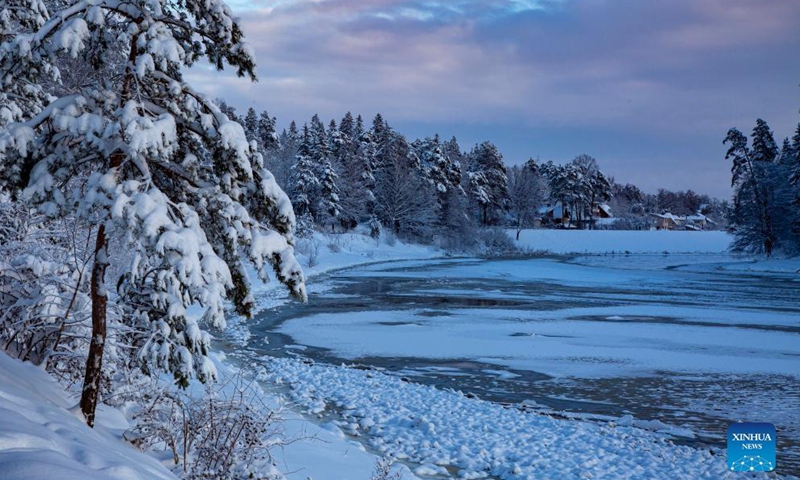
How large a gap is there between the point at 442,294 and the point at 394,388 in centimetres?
1922

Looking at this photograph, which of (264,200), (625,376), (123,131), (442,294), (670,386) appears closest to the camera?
(123,131)

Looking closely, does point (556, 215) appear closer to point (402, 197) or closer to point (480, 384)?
point (402, 197)

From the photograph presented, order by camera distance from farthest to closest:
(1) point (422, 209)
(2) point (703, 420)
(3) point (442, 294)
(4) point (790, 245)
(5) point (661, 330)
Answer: (1) point (422, 209) → (4) point (790, 245) → (3) point (442, 294) → (5) point (661, 330) → (2) point (703, 420)

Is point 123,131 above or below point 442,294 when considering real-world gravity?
above

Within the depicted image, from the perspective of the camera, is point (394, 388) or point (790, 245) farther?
point (790, 245)

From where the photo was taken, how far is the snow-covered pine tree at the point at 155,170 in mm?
5641

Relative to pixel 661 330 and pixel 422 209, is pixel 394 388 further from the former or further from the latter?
pixel 422 209

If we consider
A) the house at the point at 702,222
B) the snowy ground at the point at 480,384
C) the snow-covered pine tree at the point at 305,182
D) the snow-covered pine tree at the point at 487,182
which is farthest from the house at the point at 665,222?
the snowy ground at the point at 480,384

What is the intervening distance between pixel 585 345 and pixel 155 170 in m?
14.7

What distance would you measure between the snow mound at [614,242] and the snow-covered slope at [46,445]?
73.7 metres

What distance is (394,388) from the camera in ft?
43.6

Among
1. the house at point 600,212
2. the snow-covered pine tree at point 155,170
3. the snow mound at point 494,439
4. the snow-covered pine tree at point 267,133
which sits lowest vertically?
the snow mound at point 494,439

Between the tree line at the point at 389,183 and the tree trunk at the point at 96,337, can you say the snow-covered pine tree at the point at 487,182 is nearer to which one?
the tree line at the point at 389,183

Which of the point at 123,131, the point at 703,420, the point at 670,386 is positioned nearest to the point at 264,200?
the point at 123,131
